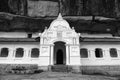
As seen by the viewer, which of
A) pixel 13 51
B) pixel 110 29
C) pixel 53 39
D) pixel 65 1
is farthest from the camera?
pixel 110 29

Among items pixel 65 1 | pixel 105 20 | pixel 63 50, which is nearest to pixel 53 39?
pixel 63 50

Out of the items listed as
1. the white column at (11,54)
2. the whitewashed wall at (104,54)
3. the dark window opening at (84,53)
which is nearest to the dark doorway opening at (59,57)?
the dark window opening at (84,53)

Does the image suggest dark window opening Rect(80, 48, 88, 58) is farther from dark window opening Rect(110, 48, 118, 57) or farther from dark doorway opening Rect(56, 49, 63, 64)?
dark window opening Rect(110, 48, 118, 57)

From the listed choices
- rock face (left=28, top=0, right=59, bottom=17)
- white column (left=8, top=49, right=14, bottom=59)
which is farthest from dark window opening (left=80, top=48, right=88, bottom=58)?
white column (left=8, top=49, right=14, bottom=59)

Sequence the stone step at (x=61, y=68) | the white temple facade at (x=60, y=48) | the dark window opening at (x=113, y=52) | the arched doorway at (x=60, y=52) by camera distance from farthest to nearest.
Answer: the dark window opening at (x=113, y=52) → the arched doorway at (x=60, y=52) → the white temple facade at (x=60, y=48) → the stone step at (x=61, y=68)

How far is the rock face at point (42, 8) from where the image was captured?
21.3 meters

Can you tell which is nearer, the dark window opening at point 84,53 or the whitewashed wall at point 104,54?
the whitewashed wall at point 104,54

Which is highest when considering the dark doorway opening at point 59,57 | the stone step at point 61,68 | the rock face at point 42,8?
the rock face at point 42,8

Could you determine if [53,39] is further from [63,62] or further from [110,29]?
[110,29]

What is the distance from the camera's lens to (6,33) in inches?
926

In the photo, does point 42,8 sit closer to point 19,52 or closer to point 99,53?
point 19,52

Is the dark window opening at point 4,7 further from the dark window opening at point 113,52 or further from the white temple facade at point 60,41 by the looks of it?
the dark window opening at point 113,52

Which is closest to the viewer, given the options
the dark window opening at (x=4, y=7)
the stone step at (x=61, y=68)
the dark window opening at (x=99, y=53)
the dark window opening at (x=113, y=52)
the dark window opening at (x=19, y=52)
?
the stone step at (x=61, y=68)

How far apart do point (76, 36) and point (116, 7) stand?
9376mm
